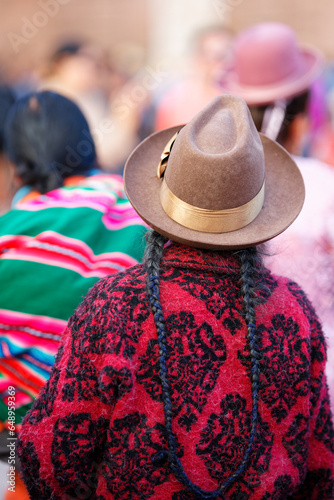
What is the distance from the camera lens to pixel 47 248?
181 cm

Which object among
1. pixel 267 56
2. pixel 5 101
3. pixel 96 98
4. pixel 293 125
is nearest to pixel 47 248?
pixel 293 125

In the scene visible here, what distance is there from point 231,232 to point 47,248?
80 centimetres

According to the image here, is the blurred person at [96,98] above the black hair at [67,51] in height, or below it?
below

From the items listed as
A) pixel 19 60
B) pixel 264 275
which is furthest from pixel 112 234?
pixel 19 60

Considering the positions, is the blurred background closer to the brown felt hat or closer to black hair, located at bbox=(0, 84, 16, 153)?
black hair, located at bbox=(0, 84, 16, 153)

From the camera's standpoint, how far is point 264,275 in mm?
1362

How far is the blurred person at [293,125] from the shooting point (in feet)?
6.56

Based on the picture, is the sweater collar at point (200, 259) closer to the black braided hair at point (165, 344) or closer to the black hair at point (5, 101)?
the black braided hair at point (165, 344)

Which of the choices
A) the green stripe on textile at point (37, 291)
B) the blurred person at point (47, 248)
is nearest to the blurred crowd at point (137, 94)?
the blurred person at point (47, 248)

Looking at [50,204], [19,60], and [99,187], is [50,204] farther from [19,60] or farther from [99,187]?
[19,60]

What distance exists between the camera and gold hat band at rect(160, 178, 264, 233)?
1.26 m

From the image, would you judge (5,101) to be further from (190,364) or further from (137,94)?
(190,364)

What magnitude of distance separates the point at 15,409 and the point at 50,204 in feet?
2.53

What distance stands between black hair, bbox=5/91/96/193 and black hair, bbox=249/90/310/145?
965 millimetres
